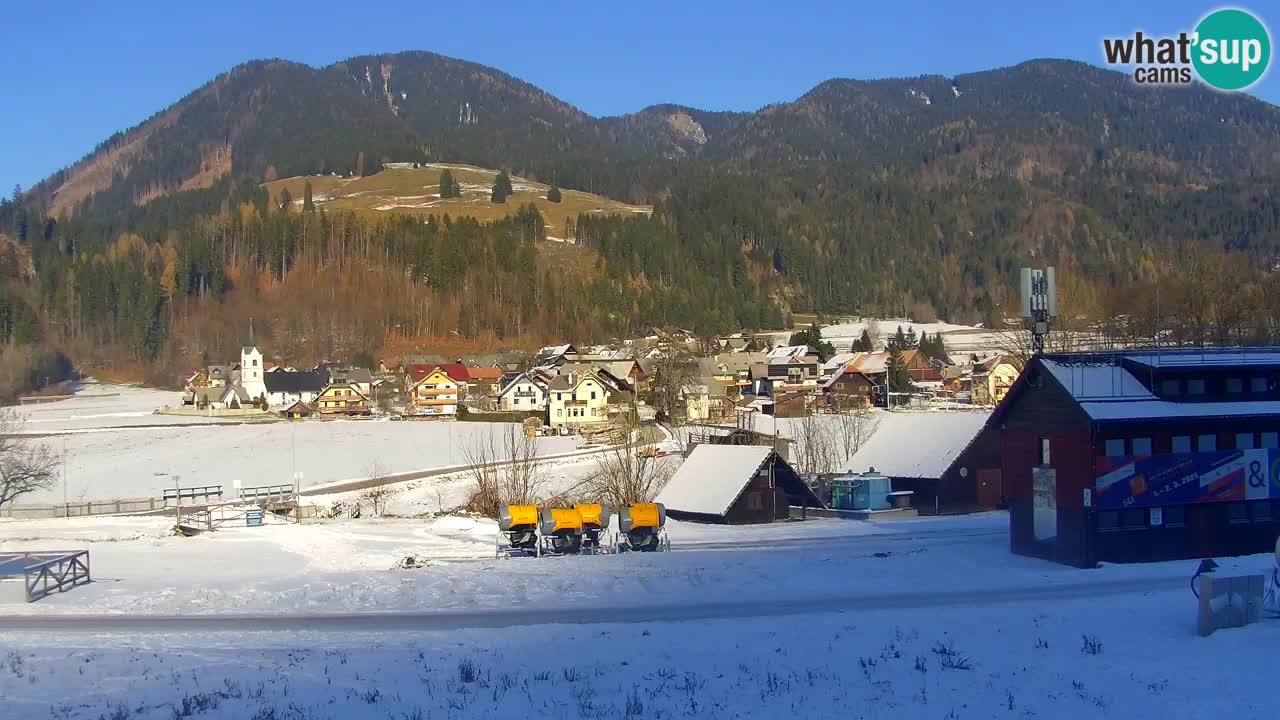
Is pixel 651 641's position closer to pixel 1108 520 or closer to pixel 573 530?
pixel 1108 520

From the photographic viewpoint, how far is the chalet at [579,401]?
81312mm

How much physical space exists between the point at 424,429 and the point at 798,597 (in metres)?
57.8

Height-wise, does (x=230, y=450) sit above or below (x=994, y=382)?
below

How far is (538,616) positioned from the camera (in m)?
17.8

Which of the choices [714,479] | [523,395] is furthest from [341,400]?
[714,479]

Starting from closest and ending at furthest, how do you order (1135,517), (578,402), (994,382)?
(1135,517)
(578,402)
(994,382)

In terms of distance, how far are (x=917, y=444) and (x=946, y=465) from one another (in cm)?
200

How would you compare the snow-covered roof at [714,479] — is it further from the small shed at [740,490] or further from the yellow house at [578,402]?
the yellow house at [578,402]

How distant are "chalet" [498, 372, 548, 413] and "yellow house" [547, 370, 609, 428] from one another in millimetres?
8489

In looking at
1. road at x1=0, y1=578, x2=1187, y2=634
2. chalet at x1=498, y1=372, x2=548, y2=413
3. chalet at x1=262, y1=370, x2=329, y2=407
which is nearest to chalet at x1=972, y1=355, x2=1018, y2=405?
chalet at x1=498, y1=372, x2=548, y2=413

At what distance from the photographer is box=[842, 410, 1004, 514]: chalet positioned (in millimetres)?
36438

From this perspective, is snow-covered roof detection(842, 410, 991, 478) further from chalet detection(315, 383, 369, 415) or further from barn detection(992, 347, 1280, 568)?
chalet detection(315, 383, 369, 415)

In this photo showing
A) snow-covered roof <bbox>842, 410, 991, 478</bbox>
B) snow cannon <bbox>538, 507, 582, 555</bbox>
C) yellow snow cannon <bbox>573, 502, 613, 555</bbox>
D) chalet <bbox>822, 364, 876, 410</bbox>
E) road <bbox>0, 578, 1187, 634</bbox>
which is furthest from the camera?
chalet <bbox>822, 364, 876, 410</bbox>

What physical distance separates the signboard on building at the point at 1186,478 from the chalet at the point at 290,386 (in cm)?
8606
